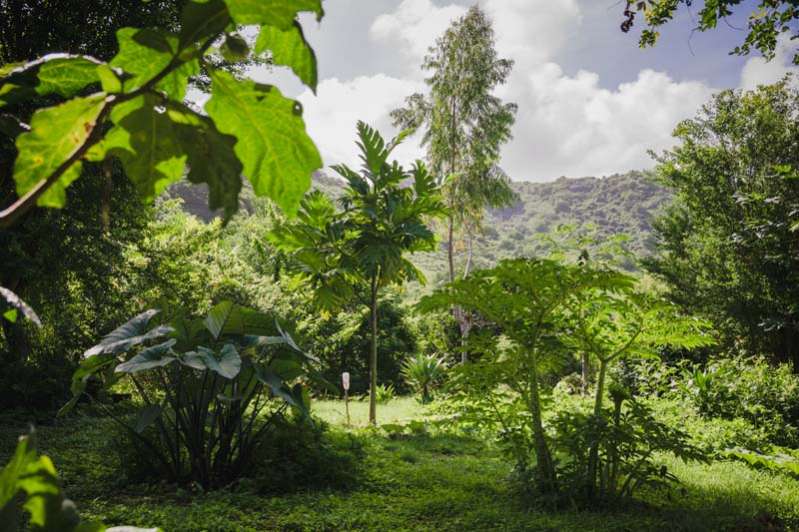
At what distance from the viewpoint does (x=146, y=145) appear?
1.34 feet

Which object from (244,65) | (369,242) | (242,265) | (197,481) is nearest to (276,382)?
(197,481)

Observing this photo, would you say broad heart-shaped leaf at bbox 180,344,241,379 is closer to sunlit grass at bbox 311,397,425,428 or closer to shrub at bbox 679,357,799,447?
sunlit grass at bbox 311,397,425,428

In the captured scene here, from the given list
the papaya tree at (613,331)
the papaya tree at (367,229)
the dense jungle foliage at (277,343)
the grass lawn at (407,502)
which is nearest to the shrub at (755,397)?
the dense jungle foliage at (277,343)

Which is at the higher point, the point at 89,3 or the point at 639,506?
the point at 89,3

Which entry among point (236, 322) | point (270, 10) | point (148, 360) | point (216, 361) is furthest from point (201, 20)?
point (236, 322)

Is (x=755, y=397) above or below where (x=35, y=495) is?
below

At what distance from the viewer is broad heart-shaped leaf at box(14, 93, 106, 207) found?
360mm

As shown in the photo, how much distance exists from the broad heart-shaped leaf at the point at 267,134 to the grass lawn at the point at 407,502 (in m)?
2.97

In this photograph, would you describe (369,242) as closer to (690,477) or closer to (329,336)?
(690,477)

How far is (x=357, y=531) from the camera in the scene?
3.01m

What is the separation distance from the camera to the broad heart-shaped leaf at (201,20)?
0.32 meters

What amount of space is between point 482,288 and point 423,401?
717 cm

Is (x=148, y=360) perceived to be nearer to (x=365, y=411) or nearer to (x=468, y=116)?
(x=365, y=411)

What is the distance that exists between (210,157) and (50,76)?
16 cm
